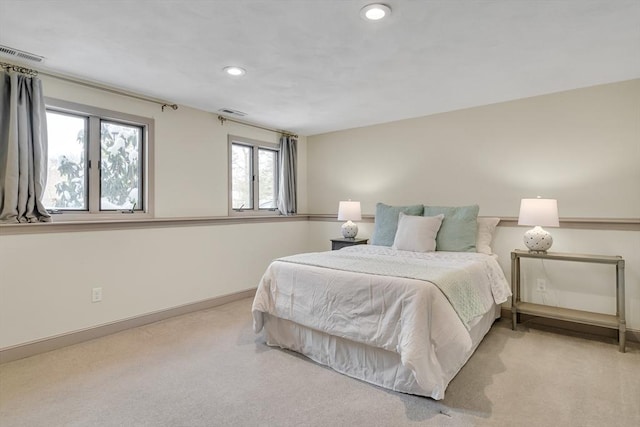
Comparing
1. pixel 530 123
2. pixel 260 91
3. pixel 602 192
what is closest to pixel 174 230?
pixel 260 91

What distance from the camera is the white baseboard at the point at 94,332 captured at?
2488 millimetres

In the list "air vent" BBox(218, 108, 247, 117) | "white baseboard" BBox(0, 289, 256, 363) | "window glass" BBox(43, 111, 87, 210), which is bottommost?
"white baseboard" BBox(0, 289, 256, 363)

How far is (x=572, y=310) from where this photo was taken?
3.03 m

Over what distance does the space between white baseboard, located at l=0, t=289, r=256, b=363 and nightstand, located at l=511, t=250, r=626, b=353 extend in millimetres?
3124

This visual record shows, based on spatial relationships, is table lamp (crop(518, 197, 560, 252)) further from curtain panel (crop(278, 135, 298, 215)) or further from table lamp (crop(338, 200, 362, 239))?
curtain panel (crop(278, 135, 298, 215))

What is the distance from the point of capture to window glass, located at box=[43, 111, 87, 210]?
2844 millimetres

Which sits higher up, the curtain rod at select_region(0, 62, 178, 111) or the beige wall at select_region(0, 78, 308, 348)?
the curtain rod at select_region(0, 62, 178, 111)

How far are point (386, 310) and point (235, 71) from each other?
7.22 ft

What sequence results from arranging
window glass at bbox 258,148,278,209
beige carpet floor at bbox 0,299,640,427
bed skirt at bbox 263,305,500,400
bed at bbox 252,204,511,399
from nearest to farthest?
beige carpet floor at bbox 0,299,640,427
bed at bbox 252,204,511,399
bed skirt at bbox 263,305,500,400
window glass at bbox 258,148,278,209

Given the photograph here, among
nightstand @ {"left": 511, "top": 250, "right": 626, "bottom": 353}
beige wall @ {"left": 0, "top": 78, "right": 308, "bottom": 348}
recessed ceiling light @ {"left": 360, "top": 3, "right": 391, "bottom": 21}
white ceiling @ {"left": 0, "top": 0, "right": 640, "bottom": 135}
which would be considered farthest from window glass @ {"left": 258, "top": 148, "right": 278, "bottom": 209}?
nightstand @ {"left": 511, "top": 250, "right": 626, "bottom": 353}

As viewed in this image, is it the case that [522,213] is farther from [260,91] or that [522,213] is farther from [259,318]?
[260,91]

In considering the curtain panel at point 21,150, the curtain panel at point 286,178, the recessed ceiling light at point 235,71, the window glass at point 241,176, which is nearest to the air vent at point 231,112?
the window glass at point 241,176

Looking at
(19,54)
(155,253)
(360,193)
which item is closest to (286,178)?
(360,193)

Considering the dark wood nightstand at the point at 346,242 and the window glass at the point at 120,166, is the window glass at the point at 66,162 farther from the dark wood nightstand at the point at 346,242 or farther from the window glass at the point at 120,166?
the dark wood nightstand at the point at 346,242
